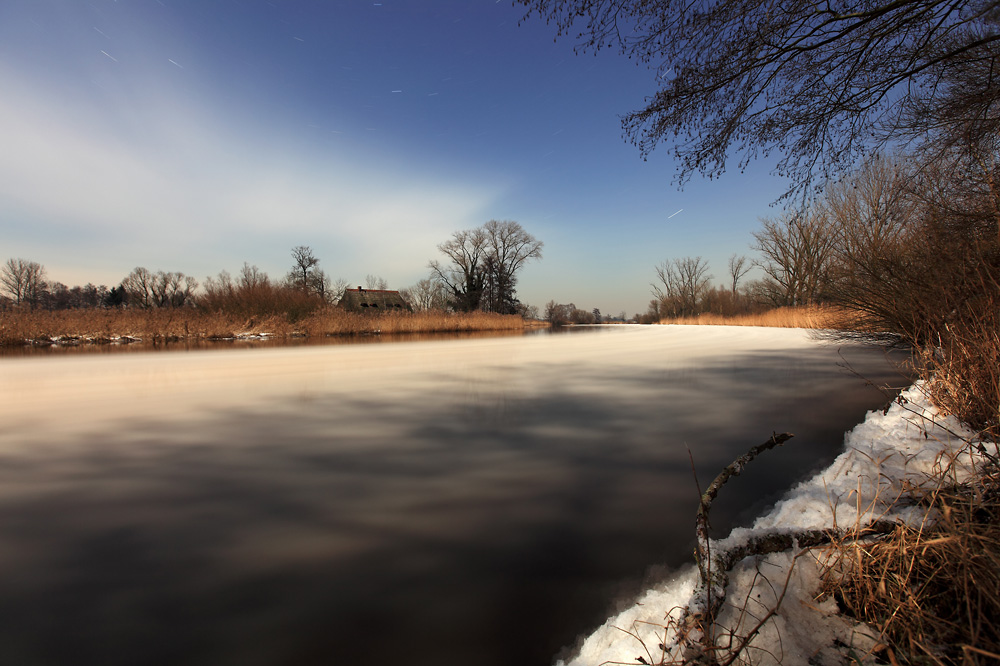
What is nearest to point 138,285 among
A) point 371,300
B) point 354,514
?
point 371,300

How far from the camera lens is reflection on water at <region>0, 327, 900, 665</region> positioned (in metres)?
1.20

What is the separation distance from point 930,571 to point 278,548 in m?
2.05

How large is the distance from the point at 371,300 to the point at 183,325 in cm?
3245

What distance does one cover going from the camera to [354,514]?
1837mm

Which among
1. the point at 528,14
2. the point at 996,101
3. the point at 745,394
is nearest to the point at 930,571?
the point at 745,394

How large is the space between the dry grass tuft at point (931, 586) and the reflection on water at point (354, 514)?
1.84 ft

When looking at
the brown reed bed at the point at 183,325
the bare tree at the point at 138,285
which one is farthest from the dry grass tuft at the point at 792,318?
the bare tree at the point at 138,285

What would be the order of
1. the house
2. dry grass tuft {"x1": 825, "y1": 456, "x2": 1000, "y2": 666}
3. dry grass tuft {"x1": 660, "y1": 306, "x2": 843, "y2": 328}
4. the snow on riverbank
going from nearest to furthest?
1. dry grass tuft {"x1": 825, "y1": 456, "x2": 1000, "y2": 666}
2. the snow on riverbank
3. dry grass tuft {"x1": 660, "y1": 306, "x2": 843, "y2": 328}
4. the house

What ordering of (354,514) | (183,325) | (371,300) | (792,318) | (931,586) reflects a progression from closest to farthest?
(931,586) < (354,514) < (183,325) < (792,318) < (371,300)

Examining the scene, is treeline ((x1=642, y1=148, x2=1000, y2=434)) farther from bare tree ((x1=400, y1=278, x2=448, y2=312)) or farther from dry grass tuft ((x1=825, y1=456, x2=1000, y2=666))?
bare tree ((x1=400, y1=278, x2=448, y2=312))

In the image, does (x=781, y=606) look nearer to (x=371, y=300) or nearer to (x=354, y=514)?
(x=354, y=514)

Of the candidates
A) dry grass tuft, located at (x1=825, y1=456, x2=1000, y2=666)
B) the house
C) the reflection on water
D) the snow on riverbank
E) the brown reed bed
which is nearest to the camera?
dry grass tuft, located at (x1=825, y1=456, x2=1000, y2=666)

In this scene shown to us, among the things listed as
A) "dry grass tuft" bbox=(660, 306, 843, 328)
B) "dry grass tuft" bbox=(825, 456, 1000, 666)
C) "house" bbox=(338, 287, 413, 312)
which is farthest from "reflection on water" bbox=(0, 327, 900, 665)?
"house" bbox=(338, 287, 413, 312)

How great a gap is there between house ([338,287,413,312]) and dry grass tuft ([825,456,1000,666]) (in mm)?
45401
